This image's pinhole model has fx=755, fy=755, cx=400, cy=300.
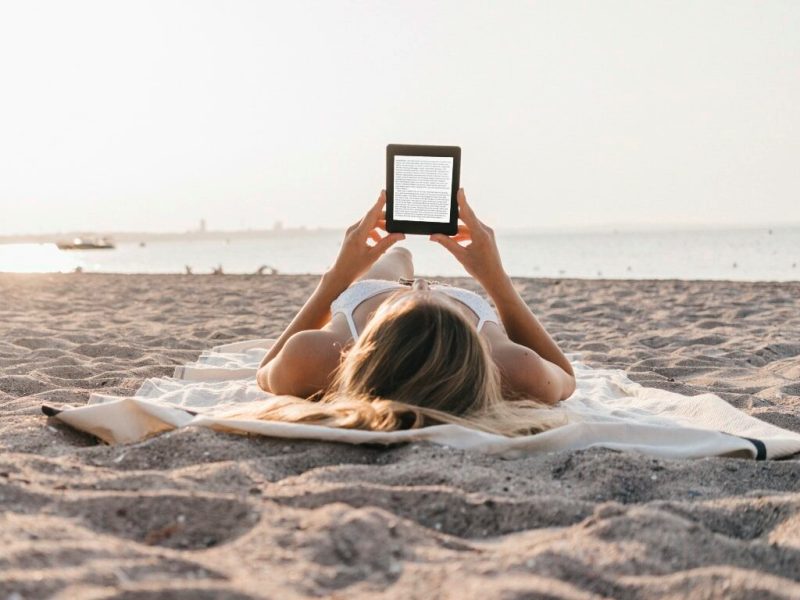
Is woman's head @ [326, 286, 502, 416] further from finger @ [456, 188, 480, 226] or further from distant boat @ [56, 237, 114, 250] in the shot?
distant boat @ [56, 237, 114, 250]

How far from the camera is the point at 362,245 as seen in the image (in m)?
3.36

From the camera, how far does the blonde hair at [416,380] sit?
234cm

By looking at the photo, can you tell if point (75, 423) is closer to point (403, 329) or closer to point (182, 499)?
point (182, 499)

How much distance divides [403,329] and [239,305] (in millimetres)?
5693

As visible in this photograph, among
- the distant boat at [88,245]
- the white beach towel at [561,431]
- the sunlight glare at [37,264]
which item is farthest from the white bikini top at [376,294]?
the distant boat at [88,245]

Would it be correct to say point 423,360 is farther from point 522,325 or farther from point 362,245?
point 362,245

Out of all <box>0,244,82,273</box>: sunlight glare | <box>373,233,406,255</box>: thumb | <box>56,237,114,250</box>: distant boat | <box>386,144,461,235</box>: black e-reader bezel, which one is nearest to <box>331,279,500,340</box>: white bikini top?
<box>373,233,406,255</box>: thumb

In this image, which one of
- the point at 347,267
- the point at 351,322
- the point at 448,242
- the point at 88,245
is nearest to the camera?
the point at 351,322

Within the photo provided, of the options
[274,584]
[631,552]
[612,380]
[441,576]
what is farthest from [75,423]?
[612,380]

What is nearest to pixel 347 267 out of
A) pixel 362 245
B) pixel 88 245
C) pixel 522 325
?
pixel 362 245

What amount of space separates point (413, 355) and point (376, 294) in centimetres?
90

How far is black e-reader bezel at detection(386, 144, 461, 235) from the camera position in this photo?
9.86 ft

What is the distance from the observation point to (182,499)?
5.65 ft

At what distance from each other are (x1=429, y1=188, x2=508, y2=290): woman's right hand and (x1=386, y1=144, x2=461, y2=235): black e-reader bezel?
0.17 feet
